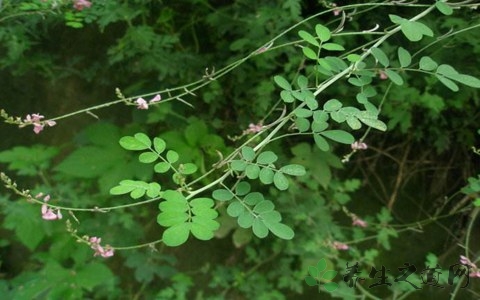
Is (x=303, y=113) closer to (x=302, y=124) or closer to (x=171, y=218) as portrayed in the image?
(x=302, y=124)

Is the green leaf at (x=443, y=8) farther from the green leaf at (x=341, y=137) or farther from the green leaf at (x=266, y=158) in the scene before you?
the green leaf at (x=266, y=158)

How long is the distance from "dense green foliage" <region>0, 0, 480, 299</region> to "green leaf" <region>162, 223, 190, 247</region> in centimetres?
57

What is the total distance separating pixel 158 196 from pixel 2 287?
3.75ft

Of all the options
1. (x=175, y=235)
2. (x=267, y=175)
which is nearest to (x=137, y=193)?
(x=175, y=235)

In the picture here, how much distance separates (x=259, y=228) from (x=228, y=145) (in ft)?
3.74

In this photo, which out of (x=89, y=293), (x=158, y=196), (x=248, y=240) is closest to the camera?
(x=158, y=196)

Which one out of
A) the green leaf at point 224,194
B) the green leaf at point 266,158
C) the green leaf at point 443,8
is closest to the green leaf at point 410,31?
the green leaf at point 443,8

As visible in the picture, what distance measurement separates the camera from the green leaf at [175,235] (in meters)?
0.83

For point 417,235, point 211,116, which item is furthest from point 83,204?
point 417,235

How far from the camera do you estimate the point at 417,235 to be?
2.17 m

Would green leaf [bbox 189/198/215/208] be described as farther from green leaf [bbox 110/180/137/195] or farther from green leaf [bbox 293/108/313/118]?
green leaf [bbox 293/108/313/118]

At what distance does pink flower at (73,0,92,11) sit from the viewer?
1.48 meters

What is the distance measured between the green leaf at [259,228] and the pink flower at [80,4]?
914 mm

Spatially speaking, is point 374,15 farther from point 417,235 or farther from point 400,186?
point 417,235
